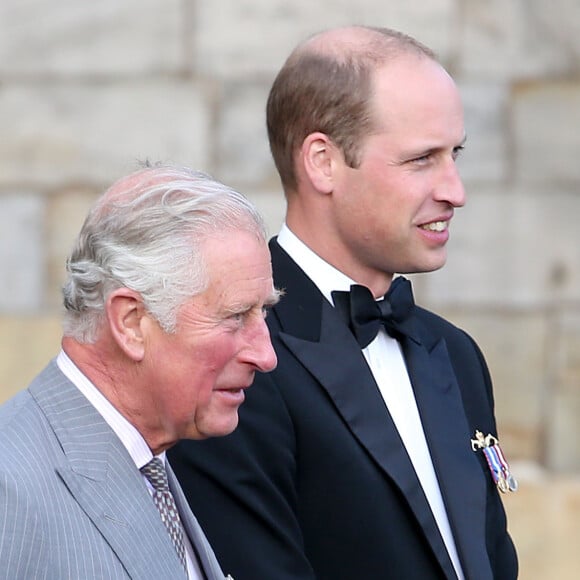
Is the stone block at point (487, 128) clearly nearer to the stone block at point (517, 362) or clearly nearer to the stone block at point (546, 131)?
the stone block at point (546, 131)

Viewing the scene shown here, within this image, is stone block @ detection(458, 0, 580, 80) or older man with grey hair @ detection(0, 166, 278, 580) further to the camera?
stone block @ detection(458, 0, 580, 80)

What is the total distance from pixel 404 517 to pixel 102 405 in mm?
A: 686

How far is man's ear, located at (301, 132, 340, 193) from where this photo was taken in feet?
9.55

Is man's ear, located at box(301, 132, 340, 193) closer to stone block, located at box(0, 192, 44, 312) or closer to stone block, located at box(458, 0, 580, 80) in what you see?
stone block, located at box(458, 0, 580, 80)

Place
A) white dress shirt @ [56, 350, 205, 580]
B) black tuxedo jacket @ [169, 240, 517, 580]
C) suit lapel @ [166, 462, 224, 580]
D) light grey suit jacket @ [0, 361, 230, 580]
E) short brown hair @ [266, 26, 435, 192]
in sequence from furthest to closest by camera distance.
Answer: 1. short brown hair @ [266, 26, 435, 192]
2. black tuxedo jacket @ [169, 240, 517, 580]
3. suit lapel @ [166, 462, 224, 580]
4. white dress shirt @ [56, 350, 205, 580]
5. light grey suit jacket @ [0, 361, 230, 580]

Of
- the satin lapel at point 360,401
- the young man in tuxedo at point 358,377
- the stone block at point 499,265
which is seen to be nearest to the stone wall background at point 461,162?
the stone block at point 499,265

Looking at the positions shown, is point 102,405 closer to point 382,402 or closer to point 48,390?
point 48,390

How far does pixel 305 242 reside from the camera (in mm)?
2941

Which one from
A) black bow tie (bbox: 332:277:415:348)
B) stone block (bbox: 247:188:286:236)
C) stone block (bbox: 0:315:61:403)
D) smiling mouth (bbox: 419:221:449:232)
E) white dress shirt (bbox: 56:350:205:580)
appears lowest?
white dress shirt (bbox: 56:350:205:580)

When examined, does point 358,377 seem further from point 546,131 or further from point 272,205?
point 546,131

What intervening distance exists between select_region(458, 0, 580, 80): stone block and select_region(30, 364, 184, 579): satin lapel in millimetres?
3000

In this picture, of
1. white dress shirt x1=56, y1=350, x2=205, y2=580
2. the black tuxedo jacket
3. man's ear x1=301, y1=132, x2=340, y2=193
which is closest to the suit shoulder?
the black tuxedo jacket

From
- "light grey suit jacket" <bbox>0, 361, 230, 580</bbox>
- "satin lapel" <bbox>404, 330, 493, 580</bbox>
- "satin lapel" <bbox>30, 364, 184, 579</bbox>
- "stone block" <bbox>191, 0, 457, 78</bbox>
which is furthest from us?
"stone block" <bbox>191, 0, 457, 78</bbox>

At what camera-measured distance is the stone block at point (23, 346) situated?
16.6 feet
